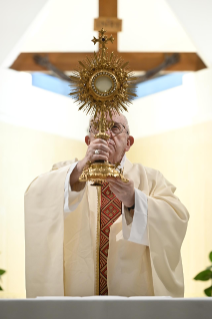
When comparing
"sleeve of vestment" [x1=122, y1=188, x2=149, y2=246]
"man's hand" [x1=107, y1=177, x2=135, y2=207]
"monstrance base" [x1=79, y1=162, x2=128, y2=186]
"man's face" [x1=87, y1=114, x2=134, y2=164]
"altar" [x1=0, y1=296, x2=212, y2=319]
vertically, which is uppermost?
"man's face" [x1=87, y1=114, x2=134, y2=164]

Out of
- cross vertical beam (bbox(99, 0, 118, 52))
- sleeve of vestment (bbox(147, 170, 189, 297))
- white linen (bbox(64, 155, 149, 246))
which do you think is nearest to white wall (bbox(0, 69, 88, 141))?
cross vertical beam (bbox(99, 0, 118, 52))

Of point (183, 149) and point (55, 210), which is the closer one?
point (55, 210)

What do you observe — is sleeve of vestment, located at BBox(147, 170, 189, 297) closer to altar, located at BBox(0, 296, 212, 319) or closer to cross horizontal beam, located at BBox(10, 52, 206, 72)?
altar, located at BBox(0, 296, 212, 319)

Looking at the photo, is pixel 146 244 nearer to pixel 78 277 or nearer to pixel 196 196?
pixel 78 277

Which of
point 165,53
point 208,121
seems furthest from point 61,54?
point 208,121

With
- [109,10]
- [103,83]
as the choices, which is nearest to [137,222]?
[103,83]

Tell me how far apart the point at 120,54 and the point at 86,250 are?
2190 mm

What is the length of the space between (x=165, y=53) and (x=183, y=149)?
1017 mm

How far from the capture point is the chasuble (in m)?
2.57

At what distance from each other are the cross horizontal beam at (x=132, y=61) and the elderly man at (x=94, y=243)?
64.0 inches

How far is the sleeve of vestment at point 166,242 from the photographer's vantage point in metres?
2.57

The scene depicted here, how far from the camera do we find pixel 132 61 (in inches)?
163

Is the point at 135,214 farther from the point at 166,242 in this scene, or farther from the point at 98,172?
the point at 98,172

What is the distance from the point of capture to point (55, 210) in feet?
8.60
